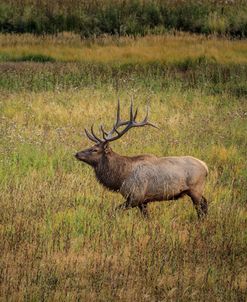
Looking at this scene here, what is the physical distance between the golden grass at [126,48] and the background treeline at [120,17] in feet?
4.33

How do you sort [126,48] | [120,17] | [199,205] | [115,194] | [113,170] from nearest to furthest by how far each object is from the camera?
[199,205]
[113,170]
[115,194]
[126,48]
[120,17]

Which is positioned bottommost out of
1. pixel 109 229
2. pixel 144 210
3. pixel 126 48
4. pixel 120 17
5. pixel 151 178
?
pixel 109 229

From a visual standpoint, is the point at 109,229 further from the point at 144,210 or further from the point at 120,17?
the point at 120,17

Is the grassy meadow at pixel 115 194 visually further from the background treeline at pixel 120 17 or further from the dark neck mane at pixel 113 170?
the background treeline at pixel 120 17

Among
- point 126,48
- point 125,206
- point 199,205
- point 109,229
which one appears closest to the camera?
point 109,229

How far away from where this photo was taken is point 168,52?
20.7 metres

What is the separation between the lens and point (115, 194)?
364 inches

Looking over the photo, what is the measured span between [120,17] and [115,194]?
17198 mm

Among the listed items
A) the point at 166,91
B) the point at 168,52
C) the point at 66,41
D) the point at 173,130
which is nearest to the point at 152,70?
the point at 168,52

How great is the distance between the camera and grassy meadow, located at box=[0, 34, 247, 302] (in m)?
6.61

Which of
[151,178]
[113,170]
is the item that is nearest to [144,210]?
[151,178]

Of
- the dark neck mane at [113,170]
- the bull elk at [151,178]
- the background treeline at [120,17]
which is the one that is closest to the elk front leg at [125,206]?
the bull elk at [151,178]

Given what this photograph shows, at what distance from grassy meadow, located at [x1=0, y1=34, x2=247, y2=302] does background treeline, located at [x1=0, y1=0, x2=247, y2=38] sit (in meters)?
4.13

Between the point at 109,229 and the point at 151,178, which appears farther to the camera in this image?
the point at 151,178
